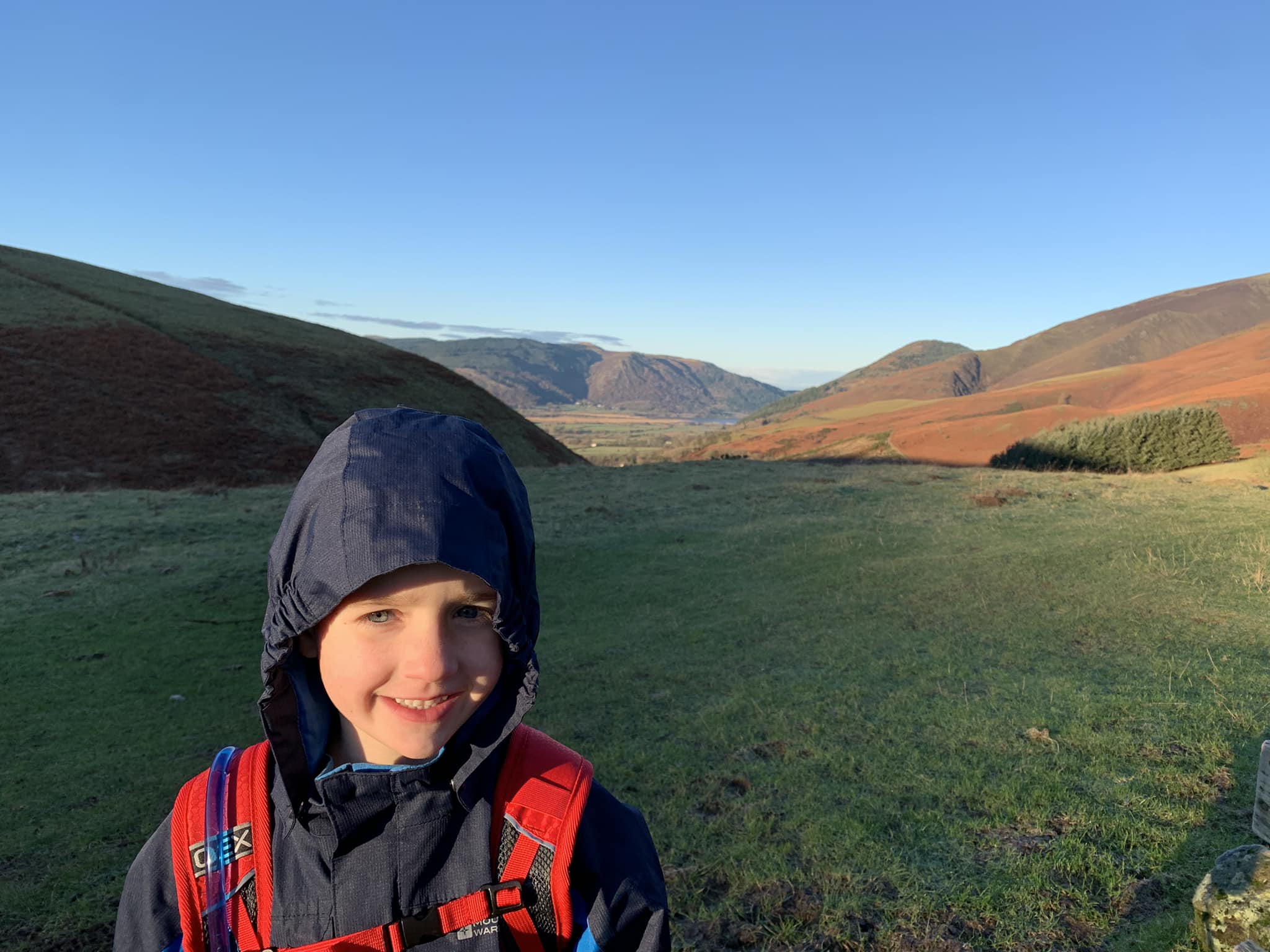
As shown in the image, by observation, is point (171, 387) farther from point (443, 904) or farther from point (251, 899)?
point (443, 904)

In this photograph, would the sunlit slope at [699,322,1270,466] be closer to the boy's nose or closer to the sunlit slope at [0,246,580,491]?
the sunlit slope at [0,246,580,491]

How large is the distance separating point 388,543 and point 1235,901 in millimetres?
3865

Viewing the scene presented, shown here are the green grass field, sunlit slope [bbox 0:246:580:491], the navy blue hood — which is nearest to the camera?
the navy blue hood

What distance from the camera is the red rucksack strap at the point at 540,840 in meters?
1.61

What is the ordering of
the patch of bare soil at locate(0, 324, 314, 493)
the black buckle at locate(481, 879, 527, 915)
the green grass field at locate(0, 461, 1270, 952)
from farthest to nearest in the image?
the patch of bare soil at locate(0, 324, 314, 493), the green grass field at locate(0, 461, 1270, 952), the black buckle at locate(481, 879, 527, 915)

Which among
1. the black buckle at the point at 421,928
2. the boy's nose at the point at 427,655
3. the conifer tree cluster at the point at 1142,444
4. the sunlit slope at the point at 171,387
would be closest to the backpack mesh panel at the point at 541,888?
the black buckle at the point at 421,928

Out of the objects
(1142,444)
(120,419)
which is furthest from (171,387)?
(1142,444)

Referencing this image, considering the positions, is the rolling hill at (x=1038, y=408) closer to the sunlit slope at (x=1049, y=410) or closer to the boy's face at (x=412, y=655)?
the sunlit slope at (x=1049, y=410)

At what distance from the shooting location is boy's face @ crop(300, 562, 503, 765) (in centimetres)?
156

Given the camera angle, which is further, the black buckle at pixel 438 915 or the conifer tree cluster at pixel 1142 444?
the conifer tree cluster at pixel 1142 444

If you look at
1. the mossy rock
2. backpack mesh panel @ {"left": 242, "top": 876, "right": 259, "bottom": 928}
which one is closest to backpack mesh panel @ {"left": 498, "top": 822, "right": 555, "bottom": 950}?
backpack mesh panel @ {"left": 242, "top": 876, "right": 259, "bottom": 928}

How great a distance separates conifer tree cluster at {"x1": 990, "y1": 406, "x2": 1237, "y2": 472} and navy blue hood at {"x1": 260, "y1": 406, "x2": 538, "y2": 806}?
2864cm

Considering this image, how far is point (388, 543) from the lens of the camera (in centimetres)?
148

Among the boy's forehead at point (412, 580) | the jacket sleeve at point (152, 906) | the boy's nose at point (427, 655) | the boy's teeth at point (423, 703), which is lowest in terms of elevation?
the jacket sleeve at point (152, 906)
